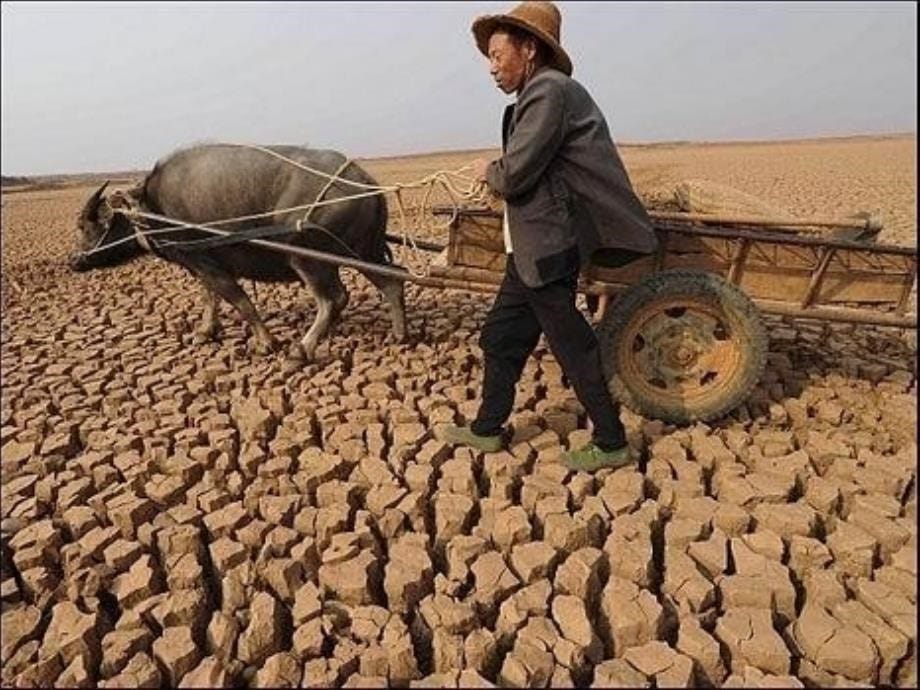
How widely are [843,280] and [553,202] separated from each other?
5.08ft

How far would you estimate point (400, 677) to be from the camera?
205 centimetres

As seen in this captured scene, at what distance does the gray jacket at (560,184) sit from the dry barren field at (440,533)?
98cm

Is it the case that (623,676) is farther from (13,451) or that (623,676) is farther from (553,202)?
(13,451)

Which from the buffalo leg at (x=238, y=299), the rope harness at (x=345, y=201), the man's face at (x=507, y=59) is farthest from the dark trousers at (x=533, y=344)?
the buffalo leg at (x=238, y=299)

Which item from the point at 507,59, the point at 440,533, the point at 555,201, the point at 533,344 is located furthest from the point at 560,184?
the point at 440,533

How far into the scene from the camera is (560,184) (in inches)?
107

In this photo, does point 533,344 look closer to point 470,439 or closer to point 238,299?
point 470,439

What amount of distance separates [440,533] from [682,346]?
1.55 metres

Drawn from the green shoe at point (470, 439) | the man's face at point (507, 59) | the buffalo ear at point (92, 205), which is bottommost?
the green shoe at point (470, 439)

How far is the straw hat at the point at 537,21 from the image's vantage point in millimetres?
2531

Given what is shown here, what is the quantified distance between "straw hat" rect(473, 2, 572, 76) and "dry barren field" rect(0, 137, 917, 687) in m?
1.76

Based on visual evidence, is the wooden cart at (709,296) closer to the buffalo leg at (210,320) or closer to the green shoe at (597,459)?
the green shoe at (597,459)

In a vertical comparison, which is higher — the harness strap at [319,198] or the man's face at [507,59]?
the man's face at [507,59]

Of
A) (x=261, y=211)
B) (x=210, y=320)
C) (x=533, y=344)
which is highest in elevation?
(x=261, y=211)
